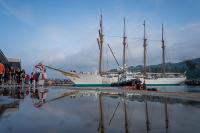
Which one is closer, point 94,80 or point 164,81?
point 94,80

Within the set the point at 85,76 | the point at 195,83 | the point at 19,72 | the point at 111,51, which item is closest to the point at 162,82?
the point at 111,51

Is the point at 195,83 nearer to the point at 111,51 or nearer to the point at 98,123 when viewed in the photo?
the point at 111,51

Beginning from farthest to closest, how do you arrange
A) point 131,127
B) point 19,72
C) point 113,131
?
point 19,72
point 131,127
point 113,131

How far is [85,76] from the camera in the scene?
94.7 m

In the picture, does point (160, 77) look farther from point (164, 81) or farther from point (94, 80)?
point (94, 80)

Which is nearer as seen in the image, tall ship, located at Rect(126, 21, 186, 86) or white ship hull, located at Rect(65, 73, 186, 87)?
white ship hull, located at Rect(65, 73, 186, 87)

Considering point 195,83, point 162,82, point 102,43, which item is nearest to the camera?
point 102,43

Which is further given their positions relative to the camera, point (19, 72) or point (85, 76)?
point (85, 76)

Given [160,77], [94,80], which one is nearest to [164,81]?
[160,77]

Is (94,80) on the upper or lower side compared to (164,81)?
upper

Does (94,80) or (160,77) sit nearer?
(94,80)

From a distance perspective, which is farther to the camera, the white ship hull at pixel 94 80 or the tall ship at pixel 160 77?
the tall ship at pixel 160 77

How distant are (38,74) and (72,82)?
58297 mm

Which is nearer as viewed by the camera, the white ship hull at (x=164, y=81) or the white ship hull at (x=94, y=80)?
the white ship hull at (x=94, y=80)
